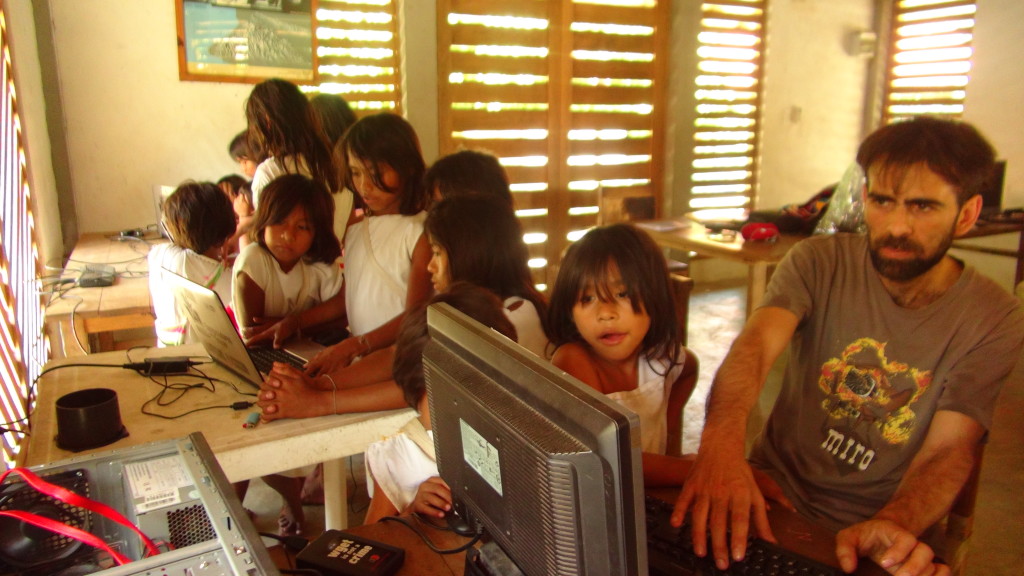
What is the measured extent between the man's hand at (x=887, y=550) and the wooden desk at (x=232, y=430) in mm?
965

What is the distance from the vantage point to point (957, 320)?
1465mm

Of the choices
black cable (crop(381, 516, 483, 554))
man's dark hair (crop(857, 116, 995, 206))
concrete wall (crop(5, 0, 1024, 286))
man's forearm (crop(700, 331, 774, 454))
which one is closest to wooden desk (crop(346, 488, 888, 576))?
black cable (crop(381, 516, 483, 554))

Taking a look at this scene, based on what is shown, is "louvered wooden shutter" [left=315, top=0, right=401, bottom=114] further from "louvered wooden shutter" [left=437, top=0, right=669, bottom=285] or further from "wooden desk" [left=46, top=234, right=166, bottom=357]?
"wooden desk" [left=46, top=234, right=166, bottom=357]

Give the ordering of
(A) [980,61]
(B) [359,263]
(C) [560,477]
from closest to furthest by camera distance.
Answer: (C) [560,477] → (B) [359,263] → (A) [980,61]

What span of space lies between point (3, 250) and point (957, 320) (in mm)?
2831

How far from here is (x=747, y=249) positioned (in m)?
3.89

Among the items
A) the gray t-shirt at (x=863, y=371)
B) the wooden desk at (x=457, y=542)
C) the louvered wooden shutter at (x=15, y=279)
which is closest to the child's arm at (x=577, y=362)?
the wooden desk at (x=457, y=542)

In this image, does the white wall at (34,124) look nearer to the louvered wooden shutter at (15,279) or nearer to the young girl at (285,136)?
the louvered wooden shutter at (15,279)

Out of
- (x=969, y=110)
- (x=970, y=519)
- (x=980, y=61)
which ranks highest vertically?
(x=980, y=61)

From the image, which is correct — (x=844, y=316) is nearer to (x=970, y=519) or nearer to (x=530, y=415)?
(x=970, y=519)

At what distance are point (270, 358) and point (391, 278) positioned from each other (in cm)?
44

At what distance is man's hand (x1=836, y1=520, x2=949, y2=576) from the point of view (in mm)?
1024

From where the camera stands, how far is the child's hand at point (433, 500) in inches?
46.5

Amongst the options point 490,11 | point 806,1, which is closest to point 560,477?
point 490,11
